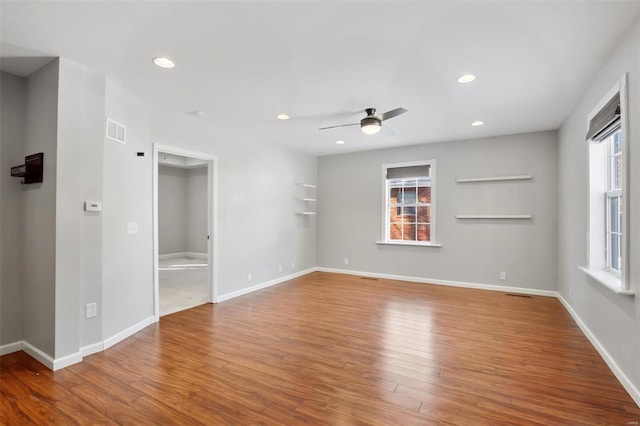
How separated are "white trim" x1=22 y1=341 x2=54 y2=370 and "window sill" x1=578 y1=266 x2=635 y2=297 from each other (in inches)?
182

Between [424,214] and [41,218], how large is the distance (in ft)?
18.6

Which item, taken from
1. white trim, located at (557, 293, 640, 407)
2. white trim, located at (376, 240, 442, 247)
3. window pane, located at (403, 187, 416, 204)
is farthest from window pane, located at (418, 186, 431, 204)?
white trim, located at (557, 293, 640, 407)

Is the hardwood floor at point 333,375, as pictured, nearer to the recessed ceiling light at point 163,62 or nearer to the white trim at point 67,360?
the white trim at point 67,360

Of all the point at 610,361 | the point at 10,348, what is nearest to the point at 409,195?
the point at 610,361

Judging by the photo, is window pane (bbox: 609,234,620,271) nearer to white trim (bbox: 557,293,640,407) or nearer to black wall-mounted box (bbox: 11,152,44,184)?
white trim (bbox: 557,293,640,407)

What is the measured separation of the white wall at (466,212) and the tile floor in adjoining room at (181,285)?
9.46 feet

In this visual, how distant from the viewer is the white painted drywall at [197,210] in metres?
9.37

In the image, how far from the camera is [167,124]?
157 inches

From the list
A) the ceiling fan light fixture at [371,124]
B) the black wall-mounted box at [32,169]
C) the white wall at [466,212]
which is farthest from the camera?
the white wall at [466,212]

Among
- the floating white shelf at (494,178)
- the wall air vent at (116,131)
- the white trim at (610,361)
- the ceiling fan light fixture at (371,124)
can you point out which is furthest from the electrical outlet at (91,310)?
the floating white shelf at (494,178)

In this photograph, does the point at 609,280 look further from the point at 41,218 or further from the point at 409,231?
the point at 41,218

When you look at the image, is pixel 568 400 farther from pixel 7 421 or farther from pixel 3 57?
pixel 3 57

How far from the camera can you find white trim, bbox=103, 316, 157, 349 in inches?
122

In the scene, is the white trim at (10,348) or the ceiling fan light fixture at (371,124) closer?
the white trim at (10,348)
